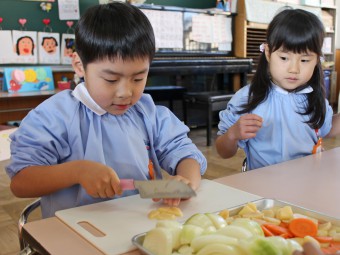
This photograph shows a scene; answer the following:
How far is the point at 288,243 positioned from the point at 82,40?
61 cm

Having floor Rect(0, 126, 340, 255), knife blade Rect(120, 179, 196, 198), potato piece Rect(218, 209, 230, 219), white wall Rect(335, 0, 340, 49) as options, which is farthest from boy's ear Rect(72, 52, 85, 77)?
white wall Rect(335, 0, 340, 49)

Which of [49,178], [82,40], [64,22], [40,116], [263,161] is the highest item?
[64,22]

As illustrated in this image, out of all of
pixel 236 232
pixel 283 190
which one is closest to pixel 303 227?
pixel 236 232

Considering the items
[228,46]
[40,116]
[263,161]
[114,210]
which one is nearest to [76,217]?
[114,210]

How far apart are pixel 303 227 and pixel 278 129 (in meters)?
0.81

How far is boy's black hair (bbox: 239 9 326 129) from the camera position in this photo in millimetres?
1218

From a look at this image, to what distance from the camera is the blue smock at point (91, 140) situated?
2.74 feet

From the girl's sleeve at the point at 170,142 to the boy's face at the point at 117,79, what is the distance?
0.18 metres

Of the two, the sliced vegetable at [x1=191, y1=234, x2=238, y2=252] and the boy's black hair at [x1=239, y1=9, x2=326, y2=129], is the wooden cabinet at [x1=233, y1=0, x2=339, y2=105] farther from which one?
the sliced vegetable at [x1=191, y1=234, x2=238, y2=252]

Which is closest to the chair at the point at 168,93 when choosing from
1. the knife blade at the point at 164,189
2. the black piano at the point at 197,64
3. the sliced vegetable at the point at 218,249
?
the black piano at the point at 197,64

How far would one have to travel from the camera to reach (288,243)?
46 centimetres

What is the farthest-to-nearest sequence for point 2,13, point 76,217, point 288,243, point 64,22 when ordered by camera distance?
point 64,22 < point 2,13 < point 76,217 < point 288,243

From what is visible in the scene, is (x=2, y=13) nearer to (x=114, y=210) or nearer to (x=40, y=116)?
(x=40, y=116)

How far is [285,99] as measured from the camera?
4.47 feet
